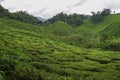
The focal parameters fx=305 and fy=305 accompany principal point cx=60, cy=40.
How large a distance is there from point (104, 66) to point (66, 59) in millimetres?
14671

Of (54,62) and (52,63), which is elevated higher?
(54,62)

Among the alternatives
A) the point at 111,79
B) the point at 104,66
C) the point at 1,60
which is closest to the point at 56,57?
the point at 104,66

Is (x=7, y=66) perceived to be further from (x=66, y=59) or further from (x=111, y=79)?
(x=66, y=59)

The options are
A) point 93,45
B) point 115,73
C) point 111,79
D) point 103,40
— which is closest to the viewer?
point 111,79

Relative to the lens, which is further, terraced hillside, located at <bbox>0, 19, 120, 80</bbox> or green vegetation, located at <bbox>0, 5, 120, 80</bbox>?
green vegetation, located at <bbox>0, 5, 120, 80</bbox>

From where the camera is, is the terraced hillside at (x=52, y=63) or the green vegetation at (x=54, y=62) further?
the green vegetation at (x=54, y=62)

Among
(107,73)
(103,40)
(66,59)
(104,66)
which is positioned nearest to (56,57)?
(66,59)

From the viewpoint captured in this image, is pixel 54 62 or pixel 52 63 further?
pixel 54 62

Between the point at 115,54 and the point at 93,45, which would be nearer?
the point at 115,54

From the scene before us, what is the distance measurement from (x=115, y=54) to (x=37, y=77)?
85098 millimetres

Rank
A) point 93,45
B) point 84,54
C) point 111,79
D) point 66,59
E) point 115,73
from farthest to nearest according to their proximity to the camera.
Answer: point 93,45
point 84,54
point 66,59
point 115,73
point 111,79

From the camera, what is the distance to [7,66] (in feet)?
150

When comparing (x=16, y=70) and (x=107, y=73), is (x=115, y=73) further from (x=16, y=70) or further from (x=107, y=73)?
(x=16, y=70)

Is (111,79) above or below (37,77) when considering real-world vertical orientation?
below
